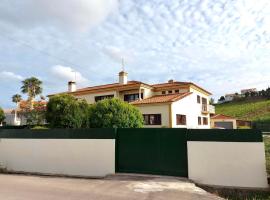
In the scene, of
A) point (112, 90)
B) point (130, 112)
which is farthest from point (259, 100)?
point (130, 112)

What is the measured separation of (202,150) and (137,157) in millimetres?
2849

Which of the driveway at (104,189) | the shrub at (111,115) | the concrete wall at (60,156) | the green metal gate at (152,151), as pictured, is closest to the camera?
the driveway at (104,189)

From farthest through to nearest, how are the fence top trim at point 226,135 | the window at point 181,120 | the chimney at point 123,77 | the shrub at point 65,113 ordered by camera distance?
the chimney at point 123,77, the window at point 181,120, the shrub at point 65,113, the fence top trim at point 226,135

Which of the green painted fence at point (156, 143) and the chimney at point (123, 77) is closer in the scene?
the green painted fence at point (156, 143)

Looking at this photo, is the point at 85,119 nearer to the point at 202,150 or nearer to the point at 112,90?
the point at 202,150

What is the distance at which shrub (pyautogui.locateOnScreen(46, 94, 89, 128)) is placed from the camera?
58.4 ft

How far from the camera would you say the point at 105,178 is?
11609mm

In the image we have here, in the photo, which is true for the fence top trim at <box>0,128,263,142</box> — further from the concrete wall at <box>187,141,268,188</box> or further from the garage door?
the garage door

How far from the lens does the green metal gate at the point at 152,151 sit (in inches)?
445

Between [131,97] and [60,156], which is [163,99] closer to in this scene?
[131,97]

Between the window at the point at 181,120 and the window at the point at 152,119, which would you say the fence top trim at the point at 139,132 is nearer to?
the window at the point at 152,119

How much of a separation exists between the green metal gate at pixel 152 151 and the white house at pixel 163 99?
14.3 meters

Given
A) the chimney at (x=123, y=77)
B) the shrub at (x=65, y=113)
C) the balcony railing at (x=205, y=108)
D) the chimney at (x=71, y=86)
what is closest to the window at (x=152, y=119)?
the chimney at (x=123, y=77)

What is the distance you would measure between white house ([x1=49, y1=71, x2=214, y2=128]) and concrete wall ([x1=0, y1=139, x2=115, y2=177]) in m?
14.5
